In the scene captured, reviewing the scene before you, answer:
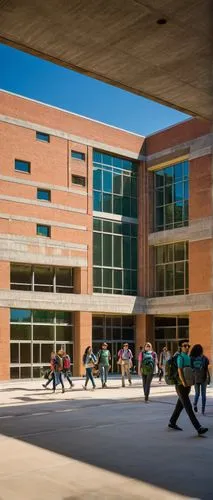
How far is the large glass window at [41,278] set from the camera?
3228 centimetres

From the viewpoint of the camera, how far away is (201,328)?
34281mm

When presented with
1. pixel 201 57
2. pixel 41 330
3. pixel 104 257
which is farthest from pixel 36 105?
pixel 201 57

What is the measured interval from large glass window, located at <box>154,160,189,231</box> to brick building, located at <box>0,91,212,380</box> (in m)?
0.06

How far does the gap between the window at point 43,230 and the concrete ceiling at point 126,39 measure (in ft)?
61.4

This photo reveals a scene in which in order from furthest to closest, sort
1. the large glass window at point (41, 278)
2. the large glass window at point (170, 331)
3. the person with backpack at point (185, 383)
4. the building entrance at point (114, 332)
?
1. the large glass window at point (170, 331)
2. the building entrance at point (114, 332)
3. the large glass window at point (41, 278)
4. the person with backpack at point (185, 383)

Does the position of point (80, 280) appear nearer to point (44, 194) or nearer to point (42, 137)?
point (44, 194)

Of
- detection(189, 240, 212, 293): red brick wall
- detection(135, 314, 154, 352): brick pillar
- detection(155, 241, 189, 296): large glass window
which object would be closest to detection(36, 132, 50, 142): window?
detection(155, 241, 189, 296): large glass window

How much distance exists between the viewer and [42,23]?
38.5 feet

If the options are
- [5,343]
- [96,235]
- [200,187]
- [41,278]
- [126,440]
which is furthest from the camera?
[96,235]

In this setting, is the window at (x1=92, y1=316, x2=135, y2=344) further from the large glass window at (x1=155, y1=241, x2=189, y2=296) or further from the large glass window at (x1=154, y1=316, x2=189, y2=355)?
the large glass window at (x1=155, y1=241, x2=189, y2=296)

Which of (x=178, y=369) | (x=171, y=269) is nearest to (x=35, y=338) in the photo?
(x=171, y=269)

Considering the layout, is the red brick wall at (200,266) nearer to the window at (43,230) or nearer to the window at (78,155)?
the window at (78,155)

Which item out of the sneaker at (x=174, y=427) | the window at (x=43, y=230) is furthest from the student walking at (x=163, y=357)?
the sneaker at (x=174, y=427)

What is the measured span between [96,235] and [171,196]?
5561mm
